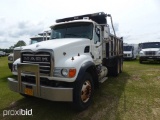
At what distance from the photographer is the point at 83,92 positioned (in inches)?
196

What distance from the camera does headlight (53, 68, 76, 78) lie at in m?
4.40

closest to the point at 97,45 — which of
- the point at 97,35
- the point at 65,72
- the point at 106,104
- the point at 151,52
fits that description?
the point at 97,35

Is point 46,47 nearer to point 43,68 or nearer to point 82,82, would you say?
point 43,68

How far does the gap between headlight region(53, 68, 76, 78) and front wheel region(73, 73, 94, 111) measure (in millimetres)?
293

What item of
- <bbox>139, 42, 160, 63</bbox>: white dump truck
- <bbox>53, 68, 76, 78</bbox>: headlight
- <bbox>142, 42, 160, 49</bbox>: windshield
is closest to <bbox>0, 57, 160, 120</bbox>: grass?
<bbox>53, 68, 76, 78</bbox>: headlight

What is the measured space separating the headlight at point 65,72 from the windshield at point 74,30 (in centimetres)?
194

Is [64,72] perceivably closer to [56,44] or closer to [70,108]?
[56,44]

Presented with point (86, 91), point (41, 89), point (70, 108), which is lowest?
point (70, 108)

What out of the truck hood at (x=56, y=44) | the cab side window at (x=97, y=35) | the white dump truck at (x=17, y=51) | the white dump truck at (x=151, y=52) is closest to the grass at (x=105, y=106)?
the truck hood at (x=56, y=44)

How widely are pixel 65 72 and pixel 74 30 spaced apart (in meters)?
2.27

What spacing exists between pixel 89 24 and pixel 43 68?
2.47 m

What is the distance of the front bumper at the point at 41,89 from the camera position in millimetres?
4215

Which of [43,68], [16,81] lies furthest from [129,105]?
[16,81]

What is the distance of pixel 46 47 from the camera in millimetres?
4707
